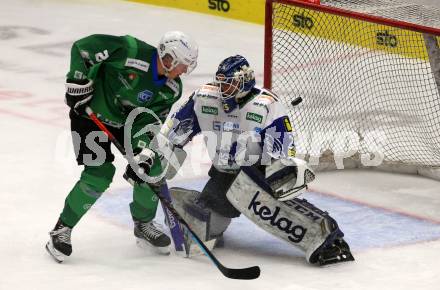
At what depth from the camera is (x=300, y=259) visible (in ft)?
18.8

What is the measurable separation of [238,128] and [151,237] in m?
0.67

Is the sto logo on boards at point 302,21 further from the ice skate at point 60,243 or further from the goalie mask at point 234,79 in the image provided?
the ice skate at point 60,243

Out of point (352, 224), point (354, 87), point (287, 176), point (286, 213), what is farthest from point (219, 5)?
point (287, 176)

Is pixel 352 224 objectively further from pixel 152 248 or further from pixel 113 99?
pixel 113 99

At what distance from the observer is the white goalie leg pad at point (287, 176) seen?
17.9 feet

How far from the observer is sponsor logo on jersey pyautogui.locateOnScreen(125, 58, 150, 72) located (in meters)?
5.56

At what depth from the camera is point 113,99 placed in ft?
18.6

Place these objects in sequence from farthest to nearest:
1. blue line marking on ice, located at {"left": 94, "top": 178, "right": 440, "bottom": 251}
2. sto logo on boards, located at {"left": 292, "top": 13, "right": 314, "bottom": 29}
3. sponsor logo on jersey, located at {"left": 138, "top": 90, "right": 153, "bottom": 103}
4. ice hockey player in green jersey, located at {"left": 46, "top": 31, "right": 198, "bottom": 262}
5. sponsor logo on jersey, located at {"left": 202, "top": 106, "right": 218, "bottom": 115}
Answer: sto logo on boards, located at {"left": 292, "top": 13, "right": 314, "bottom": 29}
blue line marking on ice, located at {"left": 94, "top": 178, "right": 440, "bottom": 251}
sponsor logo on jersey, located at {"left": 202, "top": 106, "right": 218, "bottom": 115}
sponsor logo on jersey, located at {"left": 138, "top": 90, "right": 153, "bottom": 103}
ice hockey player in green jersey, located at {"left": 46, "top": 31, "right": 198, "bottom": 262}

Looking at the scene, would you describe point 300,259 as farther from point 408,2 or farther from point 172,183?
point 408,2

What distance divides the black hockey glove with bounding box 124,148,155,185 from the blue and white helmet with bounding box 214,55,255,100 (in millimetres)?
461

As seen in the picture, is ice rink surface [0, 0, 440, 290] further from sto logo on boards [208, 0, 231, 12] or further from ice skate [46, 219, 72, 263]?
sto logo on boards [208, 0, 231, 12]

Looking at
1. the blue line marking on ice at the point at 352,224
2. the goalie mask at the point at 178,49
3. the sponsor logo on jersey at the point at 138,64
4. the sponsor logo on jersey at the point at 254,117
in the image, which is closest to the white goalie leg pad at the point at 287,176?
the sponsor logo on jersey at the point at 254,117

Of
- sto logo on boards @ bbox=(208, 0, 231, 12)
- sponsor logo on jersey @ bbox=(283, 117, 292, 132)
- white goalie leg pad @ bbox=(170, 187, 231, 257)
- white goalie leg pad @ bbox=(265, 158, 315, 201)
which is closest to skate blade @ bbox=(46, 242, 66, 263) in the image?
white goalie leg pad @ bbox=(170, 187, 231, 257)

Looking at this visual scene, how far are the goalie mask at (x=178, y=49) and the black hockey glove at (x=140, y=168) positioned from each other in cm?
42
